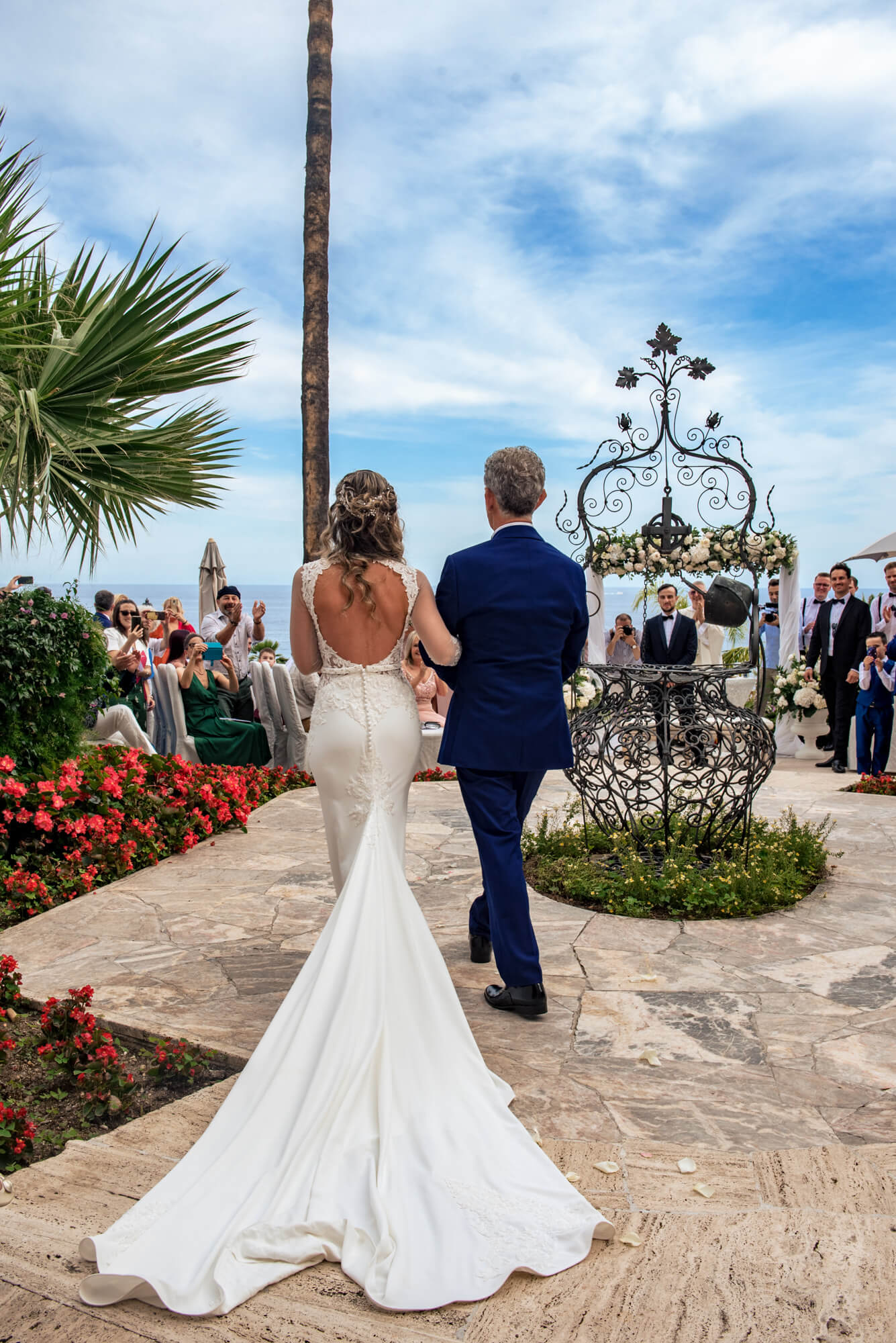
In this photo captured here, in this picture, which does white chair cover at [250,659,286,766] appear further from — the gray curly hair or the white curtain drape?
the gray curly hair

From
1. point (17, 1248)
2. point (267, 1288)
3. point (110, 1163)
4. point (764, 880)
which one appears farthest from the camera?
point (764, 880)

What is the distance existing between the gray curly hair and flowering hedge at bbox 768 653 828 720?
8.04 metres

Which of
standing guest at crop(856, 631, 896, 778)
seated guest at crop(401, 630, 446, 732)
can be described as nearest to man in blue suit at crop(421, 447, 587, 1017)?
seated guest at crop(401, 630, 446, 732)

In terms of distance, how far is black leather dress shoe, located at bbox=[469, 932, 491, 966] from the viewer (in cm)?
418

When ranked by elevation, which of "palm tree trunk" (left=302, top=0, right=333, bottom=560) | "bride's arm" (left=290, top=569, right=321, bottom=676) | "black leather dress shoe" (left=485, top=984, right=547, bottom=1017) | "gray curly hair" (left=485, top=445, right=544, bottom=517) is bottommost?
"black leather dress shoe" (left=485, top=984, right=547, bottom=1017)

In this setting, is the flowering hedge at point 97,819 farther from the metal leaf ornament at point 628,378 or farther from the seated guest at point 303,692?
the metal leaf ornament at point 628,378

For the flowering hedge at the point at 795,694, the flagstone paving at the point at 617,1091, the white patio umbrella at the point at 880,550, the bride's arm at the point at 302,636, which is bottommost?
the flagstone paving at the point at 617,1091

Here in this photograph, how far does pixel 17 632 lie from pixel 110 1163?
4033 mm

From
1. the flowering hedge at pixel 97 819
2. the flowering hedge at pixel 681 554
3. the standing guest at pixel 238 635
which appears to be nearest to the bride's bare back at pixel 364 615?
the flowering hedge at pixel 97 819

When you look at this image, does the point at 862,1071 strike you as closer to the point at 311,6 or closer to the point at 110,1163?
the point at 110,1163

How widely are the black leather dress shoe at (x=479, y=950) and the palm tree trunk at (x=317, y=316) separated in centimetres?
706

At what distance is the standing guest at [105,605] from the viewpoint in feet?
29.2

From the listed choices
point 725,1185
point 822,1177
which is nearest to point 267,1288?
point 725,1185

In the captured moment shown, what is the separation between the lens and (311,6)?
433 inches
